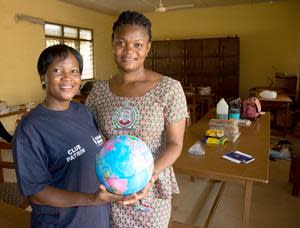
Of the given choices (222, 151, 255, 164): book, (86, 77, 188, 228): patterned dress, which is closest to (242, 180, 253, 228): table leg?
(222, 151, 255, 164): book

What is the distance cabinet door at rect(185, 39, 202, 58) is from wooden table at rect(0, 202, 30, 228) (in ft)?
21.2

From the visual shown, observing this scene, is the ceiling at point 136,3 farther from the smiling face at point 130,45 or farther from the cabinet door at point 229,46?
the smiling face at point 130,45

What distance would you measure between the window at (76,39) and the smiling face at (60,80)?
15.5 ft

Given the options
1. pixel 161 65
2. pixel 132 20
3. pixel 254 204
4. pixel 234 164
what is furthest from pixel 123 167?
pixel 161 65

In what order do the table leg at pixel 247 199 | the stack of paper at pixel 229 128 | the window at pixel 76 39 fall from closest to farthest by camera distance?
the table leg at pixel 247 199 → the stack of paper at pixel 229 128 → the window at pixel 76 39

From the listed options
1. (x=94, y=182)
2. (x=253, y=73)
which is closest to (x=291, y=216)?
(x=94, y=182)

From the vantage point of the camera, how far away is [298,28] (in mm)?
6613

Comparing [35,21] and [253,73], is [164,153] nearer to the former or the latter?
[35,21]

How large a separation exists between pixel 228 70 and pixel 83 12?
4.11m

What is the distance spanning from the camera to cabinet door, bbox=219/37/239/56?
6633 millimetres

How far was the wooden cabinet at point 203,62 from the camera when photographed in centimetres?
676

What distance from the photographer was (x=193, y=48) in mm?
7082

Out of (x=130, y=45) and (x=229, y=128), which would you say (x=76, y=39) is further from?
(x=130, y=45)

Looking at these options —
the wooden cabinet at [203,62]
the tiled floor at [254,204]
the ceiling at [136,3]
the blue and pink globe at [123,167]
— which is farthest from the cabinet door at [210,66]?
the blue and pink globe at [123,167]
